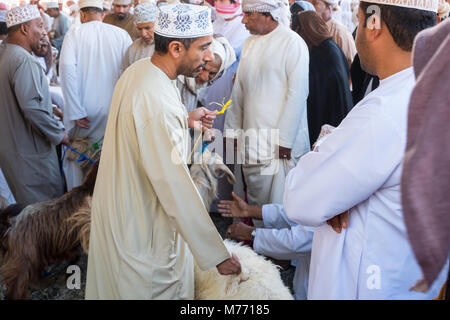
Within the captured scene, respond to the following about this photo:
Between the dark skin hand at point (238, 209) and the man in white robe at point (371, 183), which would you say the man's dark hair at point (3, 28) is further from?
the man in white robe at point (371, 183)

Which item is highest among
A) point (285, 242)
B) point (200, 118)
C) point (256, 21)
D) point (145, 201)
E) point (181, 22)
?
point (181, 22)

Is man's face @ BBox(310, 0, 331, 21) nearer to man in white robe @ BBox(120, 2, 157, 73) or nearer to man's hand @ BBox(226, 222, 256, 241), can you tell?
man in white robe @ BBox(120, 2, 157, 73)

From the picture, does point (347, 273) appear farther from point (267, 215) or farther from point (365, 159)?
point (267, 215)

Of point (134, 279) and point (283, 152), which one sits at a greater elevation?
point (134, 279)

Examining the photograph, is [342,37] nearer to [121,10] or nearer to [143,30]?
[143,30]

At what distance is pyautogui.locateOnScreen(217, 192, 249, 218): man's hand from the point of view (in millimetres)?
2967

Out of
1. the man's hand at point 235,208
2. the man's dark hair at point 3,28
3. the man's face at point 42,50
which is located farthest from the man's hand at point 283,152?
the man's dark hair at point 3,28

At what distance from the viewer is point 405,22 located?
1452mm

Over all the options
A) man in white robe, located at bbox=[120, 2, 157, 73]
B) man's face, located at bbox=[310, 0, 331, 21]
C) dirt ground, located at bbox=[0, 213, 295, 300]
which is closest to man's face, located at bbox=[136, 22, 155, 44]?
man in white robe, located at bbox=[120, 2, 157, 73]

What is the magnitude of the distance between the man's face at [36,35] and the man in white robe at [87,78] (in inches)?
20.0

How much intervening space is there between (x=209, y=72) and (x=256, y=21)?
59 centimetres

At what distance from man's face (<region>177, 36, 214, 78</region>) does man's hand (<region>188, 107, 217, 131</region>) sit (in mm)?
406

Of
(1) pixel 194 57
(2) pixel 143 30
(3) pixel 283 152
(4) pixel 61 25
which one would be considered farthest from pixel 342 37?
(4) pixel 61 25

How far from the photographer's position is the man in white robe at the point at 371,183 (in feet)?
4.43
